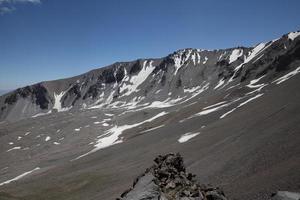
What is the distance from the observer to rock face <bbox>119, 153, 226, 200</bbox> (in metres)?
27.3

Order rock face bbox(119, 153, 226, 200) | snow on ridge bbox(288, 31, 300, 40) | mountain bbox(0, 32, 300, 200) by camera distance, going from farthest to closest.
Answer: snow on ridge bbox(288, 31, 300, 40), mountain bbox(0, 32, 300, 200), rock face bbox(119, 153, 226, 200)

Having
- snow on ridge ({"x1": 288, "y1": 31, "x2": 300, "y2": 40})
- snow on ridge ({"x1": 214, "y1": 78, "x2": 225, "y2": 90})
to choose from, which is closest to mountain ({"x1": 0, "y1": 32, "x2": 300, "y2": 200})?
snow on ridge ({"x1": 214, "y1": 78, "x2": 225, "y2": 90})

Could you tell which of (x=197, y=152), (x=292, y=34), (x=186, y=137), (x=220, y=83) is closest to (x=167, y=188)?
(x=197, y=152)

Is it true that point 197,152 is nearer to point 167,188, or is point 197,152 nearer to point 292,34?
point 167,188

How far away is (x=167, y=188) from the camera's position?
98.3ft

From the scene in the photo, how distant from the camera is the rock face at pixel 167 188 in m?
27.3

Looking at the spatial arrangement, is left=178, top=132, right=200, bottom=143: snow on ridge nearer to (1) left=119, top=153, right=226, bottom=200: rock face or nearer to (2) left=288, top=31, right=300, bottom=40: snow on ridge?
(1) left=119, top=153, right=226, bottom=200: rock face

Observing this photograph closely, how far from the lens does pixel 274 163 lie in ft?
135

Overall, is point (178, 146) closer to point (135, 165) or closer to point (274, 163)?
point (135, 165)

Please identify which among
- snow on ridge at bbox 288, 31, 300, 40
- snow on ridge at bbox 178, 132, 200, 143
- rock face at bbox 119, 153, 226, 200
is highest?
snow on ridge at bbox 288, 31, 300, 40

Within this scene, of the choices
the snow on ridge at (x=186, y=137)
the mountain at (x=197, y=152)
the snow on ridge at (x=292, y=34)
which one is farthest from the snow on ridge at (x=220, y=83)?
the snow on ridge at (x=186, y=137)

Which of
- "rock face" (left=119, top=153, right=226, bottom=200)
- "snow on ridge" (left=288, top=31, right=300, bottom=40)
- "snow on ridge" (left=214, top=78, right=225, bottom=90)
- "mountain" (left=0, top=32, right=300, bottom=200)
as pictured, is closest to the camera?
"rock face" (left=119, top=153, right=226, bottom=200)

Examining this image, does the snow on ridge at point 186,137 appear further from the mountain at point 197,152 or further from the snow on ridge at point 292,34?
the snow on ridge at point 292,34

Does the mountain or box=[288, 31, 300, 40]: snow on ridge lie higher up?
box=[288, 31, 300, 40]: snow on ridge
